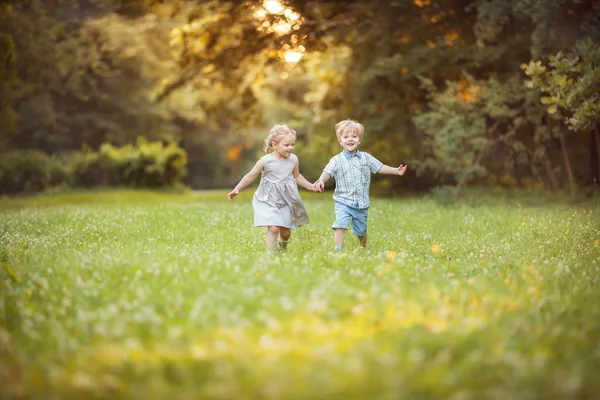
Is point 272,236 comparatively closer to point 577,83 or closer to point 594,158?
point 577,83

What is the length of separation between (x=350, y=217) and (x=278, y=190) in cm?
119

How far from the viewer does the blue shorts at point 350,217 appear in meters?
10.0

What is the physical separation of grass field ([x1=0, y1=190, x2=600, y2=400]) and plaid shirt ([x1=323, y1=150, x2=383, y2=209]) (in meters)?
0.78

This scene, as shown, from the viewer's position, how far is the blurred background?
19344mm

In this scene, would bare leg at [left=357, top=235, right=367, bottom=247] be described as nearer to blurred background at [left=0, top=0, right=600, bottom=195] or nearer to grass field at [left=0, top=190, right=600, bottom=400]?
grass field at [left=0, top=190, right=600, bottom=400]

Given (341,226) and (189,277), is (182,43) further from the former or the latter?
(189,277)

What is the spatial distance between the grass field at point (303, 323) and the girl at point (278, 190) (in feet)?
1.26

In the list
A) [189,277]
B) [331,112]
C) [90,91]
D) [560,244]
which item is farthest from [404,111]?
[90,91]

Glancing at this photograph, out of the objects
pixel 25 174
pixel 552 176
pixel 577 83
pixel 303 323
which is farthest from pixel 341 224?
pixel 25 174

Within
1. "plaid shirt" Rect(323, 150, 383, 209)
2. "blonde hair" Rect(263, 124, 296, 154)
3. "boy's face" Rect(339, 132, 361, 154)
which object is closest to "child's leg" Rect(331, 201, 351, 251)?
"plaid shirt" Rect(323, 150, 383, 209)

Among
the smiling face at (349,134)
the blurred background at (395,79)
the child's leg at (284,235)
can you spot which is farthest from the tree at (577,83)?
the child's leg at (284,235)

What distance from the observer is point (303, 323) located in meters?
5.17

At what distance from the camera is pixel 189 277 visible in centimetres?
709

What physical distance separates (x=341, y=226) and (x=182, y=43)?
18.4 meters
